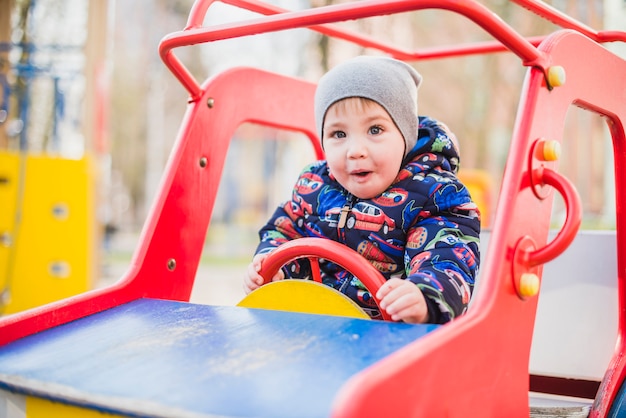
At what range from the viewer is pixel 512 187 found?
112cm

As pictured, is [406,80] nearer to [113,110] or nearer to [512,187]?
[512,187]

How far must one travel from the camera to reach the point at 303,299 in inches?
51.2

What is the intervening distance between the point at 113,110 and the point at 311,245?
53.5ft

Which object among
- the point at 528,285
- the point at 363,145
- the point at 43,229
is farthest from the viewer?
the point at 43,229

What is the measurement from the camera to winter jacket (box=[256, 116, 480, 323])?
128 centimetres

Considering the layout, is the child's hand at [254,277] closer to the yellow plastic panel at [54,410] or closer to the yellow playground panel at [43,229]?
the yellow plastic panel at [54,410]

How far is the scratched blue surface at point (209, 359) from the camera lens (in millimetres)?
867

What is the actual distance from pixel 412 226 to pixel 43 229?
122 inches

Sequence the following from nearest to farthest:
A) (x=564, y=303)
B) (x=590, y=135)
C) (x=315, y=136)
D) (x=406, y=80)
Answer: (x=406, y=80), (x=564, y=303), (x=315, y=136), (x=590, y=135)

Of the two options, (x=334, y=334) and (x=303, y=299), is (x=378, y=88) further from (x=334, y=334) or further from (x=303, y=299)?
(x=334, y=334)

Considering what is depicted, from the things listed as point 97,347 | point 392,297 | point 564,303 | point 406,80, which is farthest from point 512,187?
point 564,303

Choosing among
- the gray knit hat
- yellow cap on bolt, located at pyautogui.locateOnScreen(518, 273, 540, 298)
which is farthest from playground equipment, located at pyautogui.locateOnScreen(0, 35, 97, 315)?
yellow cap on bolt, located at pyautogui.locateOnScreen(518, 273, 540, 298)

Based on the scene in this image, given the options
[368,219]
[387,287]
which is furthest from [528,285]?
[368,219]

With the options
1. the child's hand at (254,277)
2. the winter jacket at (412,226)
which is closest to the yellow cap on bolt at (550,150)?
the winter jacket at (412,226)
